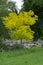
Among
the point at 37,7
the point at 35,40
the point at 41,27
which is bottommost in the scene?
the point at 35,40

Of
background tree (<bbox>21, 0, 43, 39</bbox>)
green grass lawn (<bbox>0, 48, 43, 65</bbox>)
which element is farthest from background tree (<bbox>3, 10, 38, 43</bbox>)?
green grass lawn (<bbox>0, 48, 43, 65</bbox>)

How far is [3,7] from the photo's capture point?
26312 mm

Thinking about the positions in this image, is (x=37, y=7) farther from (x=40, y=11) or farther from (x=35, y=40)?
(x=35, y=40)

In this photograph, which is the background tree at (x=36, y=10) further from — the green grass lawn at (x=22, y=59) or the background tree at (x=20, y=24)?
the green grass lawn at (x=22, y=59)

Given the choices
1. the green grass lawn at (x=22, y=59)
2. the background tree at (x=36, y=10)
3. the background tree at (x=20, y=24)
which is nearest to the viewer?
the green grass lawn at (x=22, y=59)

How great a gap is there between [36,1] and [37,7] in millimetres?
2580

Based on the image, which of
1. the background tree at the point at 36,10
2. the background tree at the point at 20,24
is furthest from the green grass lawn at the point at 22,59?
the background tree at the point at 36,10

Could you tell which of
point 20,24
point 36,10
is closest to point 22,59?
point 20,24

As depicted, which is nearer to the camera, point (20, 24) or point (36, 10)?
point (20, 24)

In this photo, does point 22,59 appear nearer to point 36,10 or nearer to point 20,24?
point 20,24

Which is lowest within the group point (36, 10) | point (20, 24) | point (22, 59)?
point (22, 59)

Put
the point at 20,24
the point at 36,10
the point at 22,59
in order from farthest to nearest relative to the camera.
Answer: the point at 36,10 → the point at 20,24 → the point at 22,59

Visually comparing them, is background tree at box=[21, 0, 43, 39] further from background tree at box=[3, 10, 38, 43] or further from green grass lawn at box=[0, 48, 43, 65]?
green grass lawn at box=[0, 48, 43, 65]

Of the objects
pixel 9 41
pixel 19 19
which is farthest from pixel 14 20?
pixel 9 41
